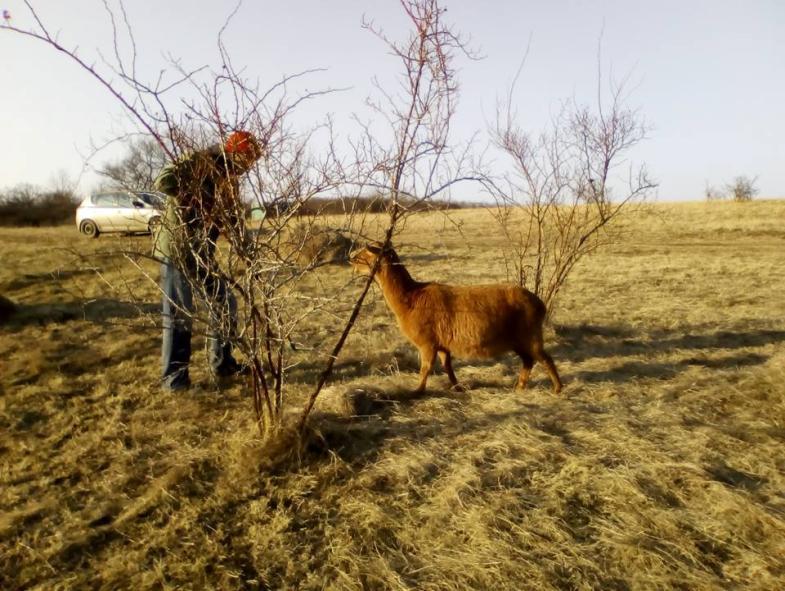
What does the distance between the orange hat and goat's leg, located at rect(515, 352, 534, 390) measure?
3.15 m

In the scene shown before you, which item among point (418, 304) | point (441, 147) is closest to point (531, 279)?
point (418, 304)

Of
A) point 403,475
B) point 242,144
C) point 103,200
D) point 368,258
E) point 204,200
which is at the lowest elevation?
point 403,475

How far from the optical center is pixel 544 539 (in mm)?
2750

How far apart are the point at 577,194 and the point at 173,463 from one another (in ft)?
19.1

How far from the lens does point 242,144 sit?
315 centimetres

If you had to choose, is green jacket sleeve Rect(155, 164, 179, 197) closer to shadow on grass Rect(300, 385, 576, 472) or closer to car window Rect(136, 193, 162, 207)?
car window Rect(136, 193, 162, 207)

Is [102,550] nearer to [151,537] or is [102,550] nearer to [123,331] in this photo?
[151,537]

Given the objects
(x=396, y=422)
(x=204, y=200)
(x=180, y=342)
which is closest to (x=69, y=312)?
(x=180, y=342)

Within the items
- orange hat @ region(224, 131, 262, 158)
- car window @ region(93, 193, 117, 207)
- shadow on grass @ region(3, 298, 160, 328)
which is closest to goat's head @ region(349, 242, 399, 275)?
orange hat @ region(224, 131, 262, 158)

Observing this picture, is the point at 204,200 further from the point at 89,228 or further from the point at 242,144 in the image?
the point at 89,228

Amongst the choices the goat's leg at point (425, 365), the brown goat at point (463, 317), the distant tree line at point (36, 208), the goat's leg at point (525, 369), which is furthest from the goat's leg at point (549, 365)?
the distant tree line at point (36, 208)

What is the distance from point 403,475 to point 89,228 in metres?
20.3

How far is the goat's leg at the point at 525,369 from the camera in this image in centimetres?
500

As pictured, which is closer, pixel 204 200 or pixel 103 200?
pixel 204 200
